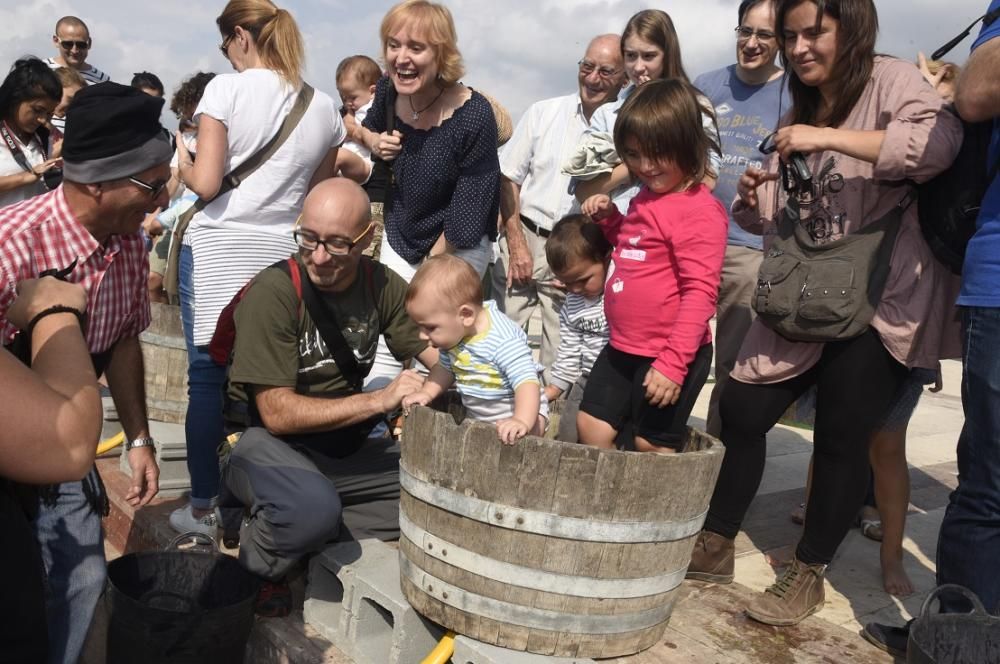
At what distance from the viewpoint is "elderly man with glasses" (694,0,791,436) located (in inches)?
173

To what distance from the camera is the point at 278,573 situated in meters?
3.16

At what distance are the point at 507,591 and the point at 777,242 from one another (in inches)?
60.7

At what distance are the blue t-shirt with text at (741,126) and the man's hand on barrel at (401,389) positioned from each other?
6.59ft

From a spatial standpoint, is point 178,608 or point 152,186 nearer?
point 152,186

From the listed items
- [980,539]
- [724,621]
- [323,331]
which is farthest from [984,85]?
[323,331]

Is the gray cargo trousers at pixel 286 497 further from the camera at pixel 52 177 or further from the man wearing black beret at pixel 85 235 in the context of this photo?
the camera at pixel 52 177

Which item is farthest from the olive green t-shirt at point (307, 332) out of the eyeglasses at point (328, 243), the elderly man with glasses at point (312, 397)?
the eyeglasses at point (328, 243)

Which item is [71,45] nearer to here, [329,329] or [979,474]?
[329,329]

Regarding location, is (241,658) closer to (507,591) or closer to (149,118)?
(507,591)

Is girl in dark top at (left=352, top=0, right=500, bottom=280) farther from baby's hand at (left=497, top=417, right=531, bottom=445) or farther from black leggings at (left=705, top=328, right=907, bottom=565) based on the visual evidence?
baby's hand at (left=497, top=417, right=531, bottom=445)

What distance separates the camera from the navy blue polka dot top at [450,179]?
13.8 feet

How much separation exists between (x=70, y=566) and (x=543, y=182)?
3.10 m

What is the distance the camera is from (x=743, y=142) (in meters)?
4.49

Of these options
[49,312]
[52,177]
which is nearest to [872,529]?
[49,312]
